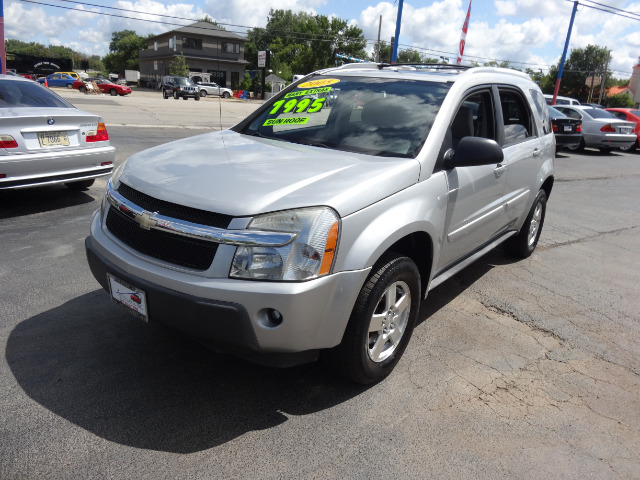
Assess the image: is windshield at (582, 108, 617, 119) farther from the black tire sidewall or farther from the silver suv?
the black tire sidewall

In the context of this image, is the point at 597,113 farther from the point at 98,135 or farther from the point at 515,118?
the point at 98,135

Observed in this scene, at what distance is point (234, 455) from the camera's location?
2.35m

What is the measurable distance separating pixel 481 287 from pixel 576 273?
1299 mm

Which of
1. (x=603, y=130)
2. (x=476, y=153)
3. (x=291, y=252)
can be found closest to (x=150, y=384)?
(x=291, y=252)

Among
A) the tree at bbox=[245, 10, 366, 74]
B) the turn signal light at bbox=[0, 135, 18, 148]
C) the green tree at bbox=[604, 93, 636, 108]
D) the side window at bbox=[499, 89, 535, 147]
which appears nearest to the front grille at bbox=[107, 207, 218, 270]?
the side window at bbox=[499, 89, 535, 147]

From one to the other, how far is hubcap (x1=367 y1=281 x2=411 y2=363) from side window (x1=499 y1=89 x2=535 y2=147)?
1.87 metres

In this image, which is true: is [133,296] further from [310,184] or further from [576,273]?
[576,273]

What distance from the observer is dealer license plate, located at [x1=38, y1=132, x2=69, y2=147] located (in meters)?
5.50

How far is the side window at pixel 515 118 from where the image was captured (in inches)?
168

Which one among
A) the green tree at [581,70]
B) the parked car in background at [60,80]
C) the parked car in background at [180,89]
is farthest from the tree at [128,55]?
the green tree at [581,70]

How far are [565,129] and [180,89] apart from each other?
30.8 meters

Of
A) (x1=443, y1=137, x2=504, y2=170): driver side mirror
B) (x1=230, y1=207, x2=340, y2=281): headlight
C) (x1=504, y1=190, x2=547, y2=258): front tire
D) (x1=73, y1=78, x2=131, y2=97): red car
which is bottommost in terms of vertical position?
(x1=73, y1=78, x2=131, y2=97): red car

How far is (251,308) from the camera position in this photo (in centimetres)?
229

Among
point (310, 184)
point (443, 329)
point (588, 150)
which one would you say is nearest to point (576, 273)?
point (443, 329)
